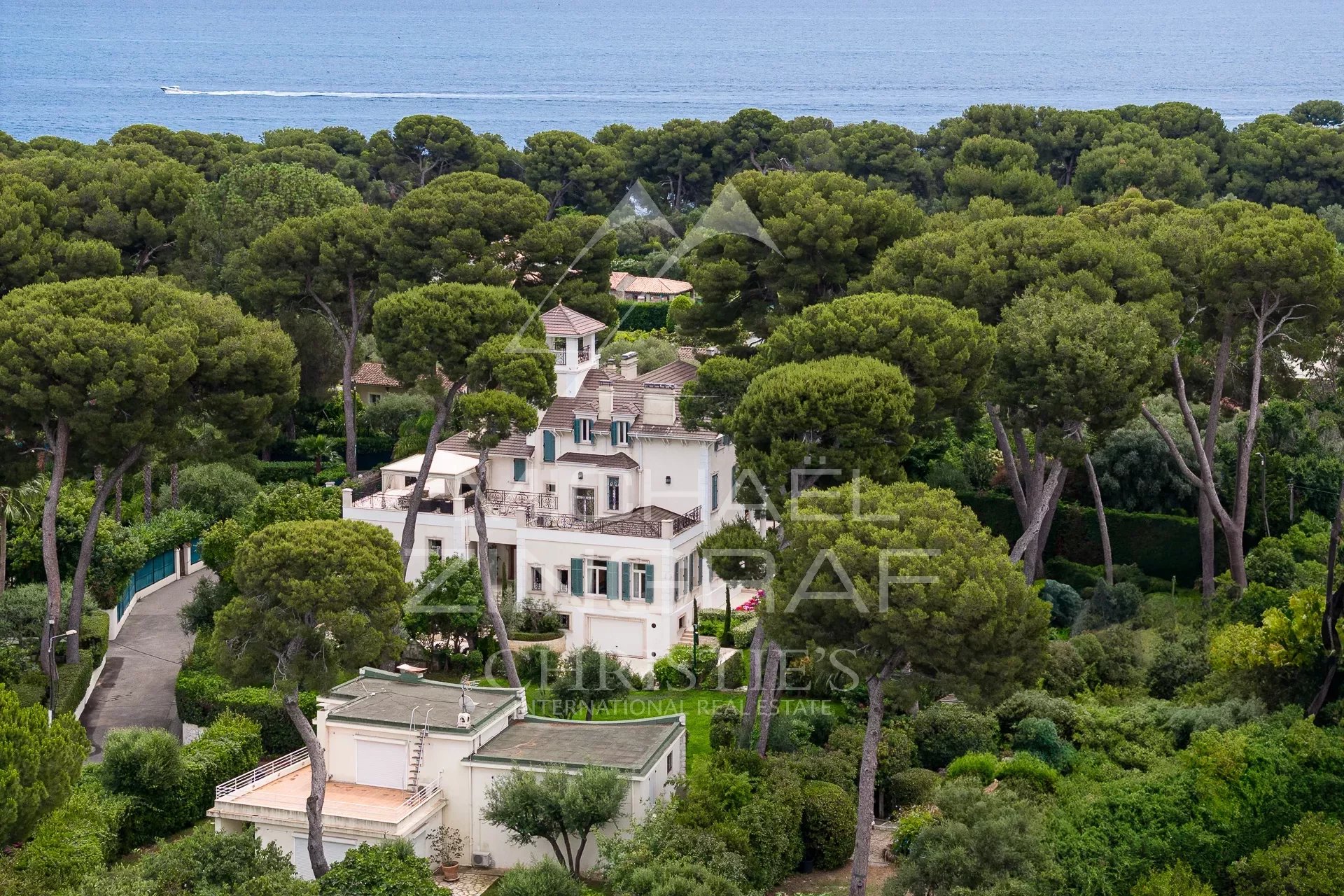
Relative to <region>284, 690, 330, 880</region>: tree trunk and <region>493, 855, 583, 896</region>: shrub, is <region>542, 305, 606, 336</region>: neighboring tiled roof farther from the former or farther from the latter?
<region>493, 855, 583, 896</region>: shrub

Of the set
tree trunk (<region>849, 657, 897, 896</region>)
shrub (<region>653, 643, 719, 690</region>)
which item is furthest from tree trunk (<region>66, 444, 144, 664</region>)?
tree trunk (<region>849, 657, 897, 896</region>)

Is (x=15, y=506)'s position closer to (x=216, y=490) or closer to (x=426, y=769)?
(x=216, y=490)

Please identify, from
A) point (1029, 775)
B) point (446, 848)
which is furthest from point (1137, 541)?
point (446, 848)

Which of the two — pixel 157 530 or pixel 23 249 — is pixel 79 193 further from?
pixel 157 530

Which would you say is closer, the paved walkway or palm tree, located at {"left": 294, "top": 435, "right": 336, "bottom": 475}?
the paved walkway

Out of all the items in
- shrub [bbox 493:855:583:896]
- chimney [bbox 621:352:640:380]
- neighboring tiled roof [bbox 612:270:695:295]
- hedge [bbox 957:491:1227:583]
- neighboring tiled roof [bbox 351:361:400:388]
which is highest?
neighboring tiled roof [bbox 612:270:695:295]

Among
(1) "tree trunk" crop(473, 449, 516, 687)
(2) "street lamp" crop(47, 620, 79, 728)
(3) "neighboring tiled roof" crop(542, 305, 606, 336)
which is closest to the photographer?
(2) "street lamp" crop(47, 620, 79, 728)

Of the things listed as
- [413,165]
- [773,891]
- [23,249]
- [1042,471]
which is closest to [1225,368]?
[1042,471]
